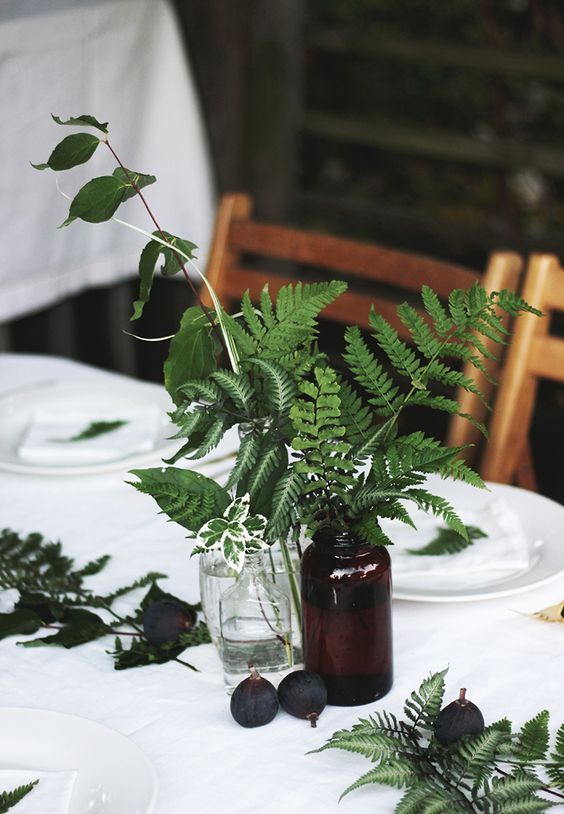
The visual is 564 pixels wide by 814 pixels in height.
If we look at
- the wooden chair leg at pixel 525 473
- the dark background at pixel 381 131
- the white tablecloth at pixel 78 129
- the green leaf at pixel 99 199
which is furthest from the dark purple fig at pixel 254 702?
the dark background at pixel 381 131

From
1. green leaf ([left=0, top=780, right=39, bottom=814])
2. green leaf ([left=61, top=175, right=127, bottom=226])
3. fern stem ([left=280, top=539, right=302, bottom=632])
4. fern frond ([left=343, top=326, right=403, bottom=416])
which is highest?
green leaf ([left=61, top=175, right=127, bottom=226])

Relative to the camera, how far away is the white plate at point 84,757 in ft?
2.19

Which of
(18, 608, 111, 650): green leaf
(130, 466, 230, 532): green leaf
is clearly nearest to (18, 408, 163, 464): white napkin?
(18, 608, 111, 650): green leaf

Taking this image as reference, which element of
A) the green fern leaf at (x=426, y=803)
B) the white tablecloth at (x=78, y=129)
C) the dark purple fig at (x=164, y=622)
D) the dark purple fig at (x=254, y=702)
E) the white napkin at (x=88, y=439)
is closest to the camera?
the green fern leaf at (x=426, y=803)

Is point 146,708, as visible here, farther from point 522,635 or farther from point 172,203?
point 172,203

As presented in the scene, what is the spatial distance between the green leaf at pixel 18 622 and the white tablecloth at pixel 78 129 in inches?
52.7

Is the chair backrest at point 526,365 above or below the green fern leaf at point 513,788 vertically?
above

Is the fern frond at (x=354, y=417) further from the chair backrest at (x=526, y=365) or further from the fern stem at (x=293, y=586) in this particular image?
the chair backrest at (x=526, y=365)

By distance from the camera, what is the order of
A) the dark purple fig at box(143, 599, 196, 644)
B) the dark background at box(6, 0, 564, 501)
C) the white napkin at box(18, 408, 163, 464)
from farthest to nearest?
1. the dark background at box(6, 0, 564, 501)
2. the white napkin at box(18, 408, 163, 464)
3. the dark purple fig at box(143, 599, 196, 644)

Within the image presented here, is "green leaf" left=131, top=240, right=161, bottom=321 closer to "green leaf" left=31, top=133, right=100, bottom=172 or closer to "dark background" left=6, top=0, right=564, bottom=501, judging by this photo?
"green leaf" left=31, top=133, right=100, bottom=172

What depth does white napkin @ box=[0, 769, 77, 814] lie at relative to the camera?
68 centimetres

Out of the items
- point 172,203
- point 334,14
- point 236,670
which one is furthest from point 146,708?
point 334,14

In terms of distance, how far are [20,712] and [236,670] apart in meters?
0.14

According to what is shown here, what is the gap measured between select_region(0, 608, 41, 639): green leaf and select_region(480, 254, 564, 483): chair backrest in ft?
2.05
